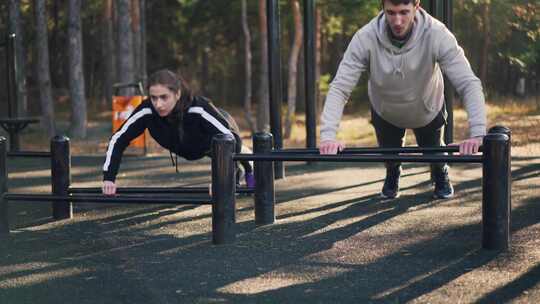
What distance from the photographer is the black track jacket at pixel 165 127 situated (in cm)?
545

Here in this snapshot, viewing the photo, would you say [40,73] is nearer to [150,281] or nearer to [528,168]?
[528,168]

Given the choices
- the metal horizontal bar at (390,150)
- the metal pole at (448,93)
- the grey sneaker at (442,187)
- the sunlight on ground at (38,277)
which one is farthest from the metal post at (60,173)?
the metal pole at (448,93)

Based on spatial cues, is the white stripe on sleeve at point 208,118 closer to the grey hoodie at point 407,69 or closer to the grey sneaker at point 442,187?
the grey hoodie at point 407,69

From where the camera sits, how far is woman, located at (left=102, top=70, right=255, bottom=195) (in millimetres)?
5234

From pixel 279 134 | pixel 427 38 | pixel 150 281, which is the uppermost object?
pixel 427 38

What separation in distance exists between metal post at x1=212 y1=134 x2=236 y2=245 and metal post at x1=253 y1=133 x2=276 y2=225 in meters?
0.66

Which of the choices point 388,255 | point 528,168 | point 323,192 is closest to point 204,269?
point 388,255

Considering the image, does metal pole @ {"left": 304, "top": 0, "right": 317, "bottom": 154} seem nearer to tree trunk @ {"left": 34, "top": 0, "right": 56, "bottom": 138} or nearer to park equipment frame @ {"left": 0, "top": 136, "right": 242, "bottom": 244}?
park equipment frame @ {"left": 0, "top": 136, "right": 242, "bottom": 244}

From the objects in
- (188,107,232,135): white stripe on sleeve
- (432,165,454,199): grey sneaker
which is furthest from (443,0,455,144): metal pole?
(188,107,232,135): white stripe on sleeve

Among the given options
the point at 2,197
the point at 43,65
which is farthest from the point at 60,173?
the point at 43,65

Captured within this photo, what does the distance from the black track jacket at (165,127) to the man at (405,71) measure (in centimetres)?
107

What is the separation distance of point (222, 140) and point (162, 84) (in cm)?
69

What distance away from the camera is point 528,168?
8.20m

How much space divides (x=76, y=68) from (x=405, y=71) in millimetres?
12142
